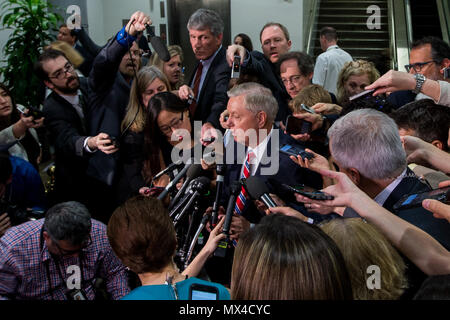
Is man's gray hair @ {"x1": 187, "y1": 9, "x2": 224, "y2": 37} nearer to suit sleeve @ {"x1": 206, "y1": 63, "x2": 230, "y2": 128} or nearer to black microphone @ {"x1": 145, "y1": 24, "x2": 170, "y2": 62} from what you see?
suit sleeve @ {"x1": 206, "y1": 63, "x2": 230, "y2": 128}

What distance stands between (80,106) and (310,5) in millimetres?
6814

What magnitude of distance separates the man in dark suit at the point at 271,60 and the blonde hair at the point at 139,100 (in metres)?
0.53

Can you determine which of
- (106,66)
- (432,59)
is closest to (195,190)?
(106,66)

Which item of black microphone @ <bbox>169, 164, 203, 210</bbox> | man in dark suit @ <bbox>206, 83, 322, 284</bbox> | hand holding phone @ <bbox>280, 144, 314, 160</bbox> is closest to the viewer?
hand holding phone @ <bbox>280, 144, 314, 160</bbox>

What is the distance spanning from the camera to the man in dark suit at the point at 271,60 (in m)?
3.21

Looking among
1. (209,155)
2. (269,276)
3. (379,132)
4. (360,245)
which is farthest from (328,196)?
(209,155)

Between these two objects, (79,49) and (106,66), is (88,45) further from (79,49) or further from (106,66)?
(106,66)

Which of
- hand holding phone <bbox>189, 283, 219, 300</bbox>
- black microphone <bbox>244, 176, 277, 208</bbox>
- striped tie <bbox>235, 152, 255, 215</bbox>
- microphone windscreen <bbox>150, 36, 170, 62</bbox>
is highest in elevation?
microphone windscreen <bbox>150, 36, 170, 62</bbox>

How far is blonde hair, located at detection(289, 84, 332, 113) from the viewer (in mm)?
2947

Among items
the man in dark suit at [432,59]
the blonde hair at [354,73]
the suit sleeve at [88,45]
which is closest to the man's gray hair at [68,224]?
the blonde hair at [354,73]

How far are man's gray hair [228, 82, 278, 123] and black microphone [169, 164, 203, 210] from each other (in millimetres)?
508

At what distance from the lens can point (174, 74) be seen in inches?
154

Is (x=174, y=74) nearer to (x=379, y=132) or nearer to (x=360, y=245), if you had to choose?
(x=379, y=132)

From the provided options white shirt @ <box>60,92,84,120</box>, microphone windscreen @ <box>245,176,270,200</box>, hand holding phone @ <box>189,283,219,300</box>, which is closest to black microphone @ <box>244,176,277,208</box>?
microphone windscreen @ <box>245,176,270,200</box>
